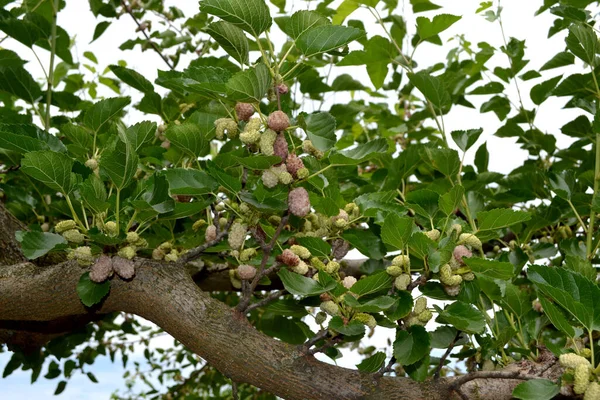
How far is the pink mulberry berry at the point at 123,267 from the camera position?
1.18 meters

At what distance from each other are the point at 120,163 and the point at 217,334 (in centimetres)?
36

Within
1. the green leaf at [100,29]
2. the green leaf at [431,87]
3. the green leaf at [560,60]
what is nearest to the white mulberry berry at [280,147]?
the green leaf at [431,87]

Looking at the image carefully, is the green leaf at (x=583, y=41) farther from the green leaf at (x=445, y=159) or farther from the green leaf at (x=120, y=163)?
the green leaf at (x=120, y=163)

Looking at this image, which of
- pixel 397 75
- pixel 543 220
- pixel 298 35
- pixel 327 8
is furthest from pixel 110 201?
pixel 397 75

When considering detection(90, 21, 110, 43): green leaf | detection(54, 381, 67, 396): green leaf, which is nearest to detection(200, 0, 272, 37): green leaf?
detection(90, 21, 110, 43): green leaf

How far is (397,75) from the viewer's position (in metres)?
2.40

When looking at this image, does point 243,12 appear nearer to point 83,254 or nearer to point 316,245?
point 316,245

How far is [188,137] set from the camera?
1.16 metres

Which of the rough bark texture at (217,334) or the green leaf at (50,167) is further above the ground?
the green leaf at (50,167)

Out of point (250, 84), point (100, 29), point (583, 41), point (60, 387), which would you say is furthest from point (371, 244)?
point (60, 387)

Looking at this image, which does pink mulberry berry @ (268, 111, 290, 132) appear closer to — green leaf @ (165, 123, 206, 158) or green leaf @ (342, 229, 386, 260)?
green leaf @ (165, 123, 206, 158)

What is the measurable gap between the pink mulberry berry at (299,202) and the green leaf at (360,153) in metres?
0.08

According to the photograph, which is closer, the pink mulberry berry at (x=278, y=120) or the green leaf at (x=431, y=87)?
the pink mulberry berry at (x=278, y=120)

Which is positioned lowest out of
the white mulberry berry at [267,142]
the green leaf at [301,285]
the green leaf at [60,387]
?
the green leaf at [60,387]
